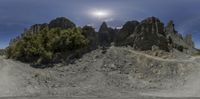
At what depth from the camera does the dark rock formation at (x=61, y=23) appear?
179 ft

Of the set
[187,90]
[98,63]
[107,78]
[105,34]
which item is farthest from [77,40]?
[187,90]

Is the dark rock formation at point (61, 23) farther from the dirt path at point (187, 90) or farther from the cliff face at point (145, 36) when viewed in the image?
the dirt path at point (187, 90)

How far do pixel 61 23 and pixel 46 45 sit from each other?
24.1 ft

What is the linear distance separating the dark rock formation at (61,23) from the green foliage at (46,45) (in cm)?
392

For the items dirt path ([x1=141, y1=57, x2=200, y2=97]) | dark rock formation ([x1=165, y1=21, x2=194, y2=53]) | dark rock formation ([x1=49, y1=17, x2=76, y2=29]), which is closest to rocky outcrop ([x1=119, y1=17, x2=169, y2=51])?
dark rock formation ([x1=165, y1=21, x2=194, y2=53])

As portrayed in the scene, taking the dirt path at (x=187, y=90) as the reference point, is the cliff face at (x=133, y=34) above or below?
above

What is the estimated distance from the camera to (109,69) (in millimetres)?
42500

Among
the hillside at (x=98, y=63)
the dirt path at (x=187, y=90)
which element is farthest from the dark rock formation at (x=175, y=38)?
the dirt path at (x=187, y=90)

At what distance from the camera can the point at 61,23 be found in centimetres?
5472

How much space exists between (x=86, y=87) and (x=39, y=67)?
9065 millimetres

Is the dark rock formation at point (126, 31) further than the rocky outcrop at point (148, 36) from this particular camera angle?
Yes

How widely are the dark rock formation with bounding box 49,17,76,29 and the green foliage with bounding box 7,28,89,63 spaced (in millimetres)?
3917

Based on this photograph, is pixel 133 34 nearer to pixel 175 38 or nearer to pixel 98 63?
pixel 98 63

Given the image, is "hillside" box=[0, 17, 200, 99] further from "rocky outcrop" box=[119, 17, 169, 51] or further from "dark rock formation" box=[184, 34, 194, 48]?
"dark rock formation" box=[184, 34, 194, 48]
